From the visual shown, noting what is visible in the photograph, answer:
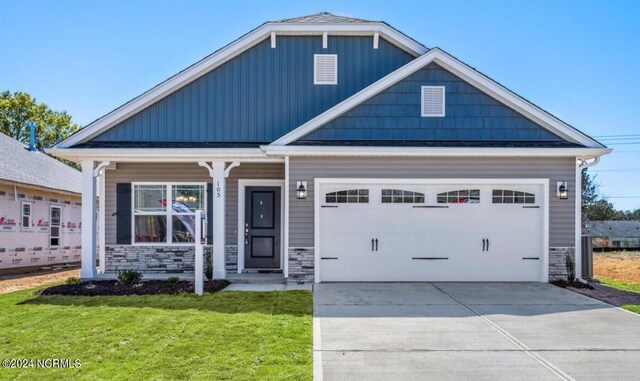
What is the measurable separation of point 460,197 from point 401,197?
4.15 feet

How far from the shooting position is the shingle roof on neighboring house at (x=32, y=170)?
14.4 meters

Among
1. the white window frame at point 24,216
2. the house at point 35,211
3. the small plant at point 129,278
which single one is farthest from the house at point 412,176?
the white window frame at point 24,216

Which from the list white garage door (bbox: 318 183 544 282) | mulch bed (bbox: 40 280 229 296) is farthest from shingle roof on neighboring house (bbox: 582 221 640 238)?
mulch bed (bbox: 40 280 229 296)

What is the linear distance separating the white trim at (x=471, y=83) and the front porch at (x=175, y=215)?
2029 mm

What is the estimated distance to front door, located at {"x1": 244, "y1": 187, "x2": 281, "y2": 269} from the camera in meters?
12.0

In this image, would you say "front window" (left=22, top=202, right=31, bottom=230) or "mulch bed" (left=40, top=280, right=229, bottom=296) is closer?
"mulch bed" (left=40, top=280, right=229, bottom=296)

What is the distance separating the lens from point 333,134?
10.6 meters

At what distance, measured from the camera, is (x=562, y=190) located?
10453 mm

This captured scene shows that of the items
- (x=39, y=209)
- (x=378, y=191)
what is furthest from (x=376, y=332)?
(x=39, y=209)

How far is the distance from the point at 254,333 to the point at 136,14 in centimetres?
1142

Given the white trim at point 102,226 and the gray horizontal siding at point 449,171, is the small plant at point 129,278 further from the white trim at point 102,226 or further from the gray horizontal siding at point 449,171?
the gray horizontal siding at point 449,171

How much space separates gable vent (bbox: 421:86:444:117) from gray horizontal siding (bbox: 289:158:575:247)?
1.06m

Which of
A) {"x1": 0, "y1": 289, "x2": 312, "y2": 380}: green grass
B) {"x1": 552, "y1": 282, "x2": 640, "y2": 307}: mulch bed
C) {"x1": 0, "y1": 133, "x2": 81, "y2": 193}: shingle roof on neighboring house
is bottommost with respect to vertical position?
{"x1": 552, "y1": 282, "x2": 640, "y2": 307}: mulch bed

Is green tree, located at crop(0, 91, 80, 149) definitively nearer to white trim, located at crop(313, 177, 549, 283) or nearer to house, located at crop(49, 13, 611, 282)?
house, located at crop(49, 13, 611, 282)
